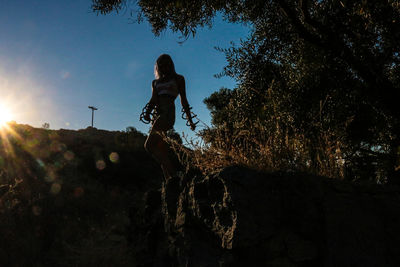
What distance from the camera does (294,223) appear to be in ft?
9.31

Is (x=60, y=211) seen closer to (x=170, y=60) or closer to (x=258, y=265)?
(x=170, y=60)

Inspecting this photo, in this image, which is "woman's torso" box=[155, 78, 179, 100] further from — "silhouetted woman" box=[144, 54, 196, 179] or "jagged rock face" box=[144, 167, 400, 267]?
"jagged rock face" box=[144, 167, 400, 267]

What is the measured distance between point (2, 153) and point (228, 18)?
14.3m

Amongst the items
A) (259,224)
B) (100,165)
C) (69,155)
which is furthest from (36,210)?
(69,155)

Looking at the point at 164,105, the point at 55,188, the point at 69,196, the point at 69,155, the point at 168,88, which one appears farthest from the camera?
the point at 69,155

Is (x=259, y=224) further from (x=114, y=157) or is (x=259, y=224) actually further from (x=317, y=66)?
(x=114, y=157)

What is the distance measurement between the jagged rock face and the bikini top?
8.32 feet

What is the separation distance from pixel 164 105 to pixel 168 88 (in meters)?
0.32

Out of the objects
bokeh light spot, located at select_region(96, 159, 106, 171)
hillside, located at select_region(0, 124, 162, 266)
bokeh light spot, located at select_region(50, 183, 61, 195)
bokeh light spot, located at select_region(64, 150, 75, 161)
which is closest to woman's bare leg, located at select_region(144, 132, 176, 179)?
hillside, located at select_region(0, 124, 162, 266)

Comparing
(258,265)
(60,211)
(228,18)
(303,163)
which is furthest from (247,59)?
(60,211)

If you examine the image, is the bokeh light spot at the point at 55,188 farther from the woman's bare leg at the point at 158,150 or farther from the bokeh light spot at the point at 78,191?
the woman's bare leg at the point at 158,150

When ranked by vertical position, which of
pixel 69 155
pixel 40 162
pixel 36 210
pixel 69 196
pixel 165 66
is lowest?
pixel 36 210

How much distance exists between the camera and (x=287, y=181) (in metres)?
2.96

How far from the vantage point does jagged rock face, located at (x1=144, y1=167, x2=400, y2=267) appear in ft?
8.80
